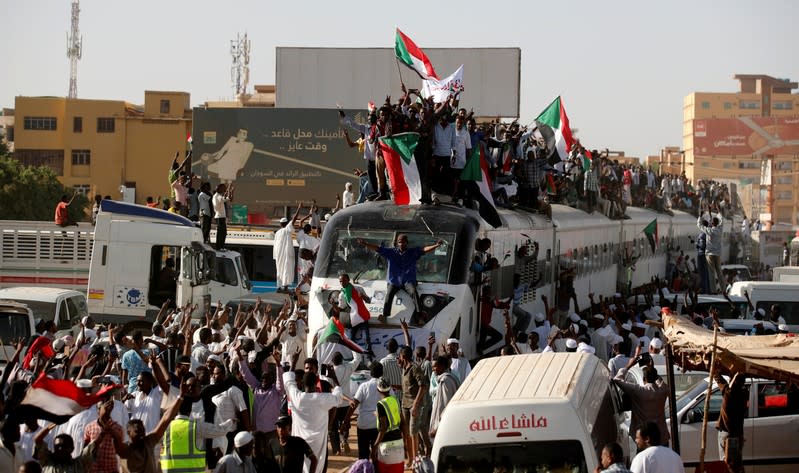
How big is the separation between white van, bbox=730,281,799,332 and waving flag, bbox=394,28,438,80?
7.19m

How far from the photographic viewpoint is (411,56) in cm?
2692

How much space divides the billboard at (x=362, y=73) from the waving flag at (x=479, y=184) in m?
32.9

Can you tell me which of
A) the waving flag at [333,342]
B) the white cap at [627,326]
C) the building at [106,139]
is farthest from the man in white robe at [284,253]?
the building at [106,139]

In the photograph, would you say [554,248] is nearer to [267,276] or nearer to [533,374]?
[267,276]

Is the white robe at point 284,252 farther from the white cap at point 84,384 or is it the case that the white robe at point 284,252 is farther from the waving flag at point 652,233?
the waving flag at point 652,233

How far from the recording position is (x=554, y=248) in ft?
84.1

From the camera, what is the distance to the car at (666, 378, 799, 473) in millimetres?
13250

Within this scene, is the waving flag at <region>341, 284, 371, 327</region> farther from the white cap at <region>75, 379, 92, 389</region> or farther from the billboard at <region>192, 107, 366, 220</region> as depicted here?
the billboard at <region>192, 107, 366, 220</region>

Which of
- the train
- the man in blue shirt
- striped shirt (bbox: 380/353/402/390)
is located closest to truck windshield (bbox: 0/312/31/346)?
the train

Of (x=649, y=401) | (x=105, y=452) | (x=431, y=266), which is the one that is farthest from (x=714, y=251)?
(x=105, y=452)

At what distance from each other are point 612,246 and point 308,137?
14121 millimetres

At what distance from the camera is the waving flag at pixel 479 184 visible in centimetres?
2064

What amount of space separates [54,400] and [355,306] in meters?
7.48

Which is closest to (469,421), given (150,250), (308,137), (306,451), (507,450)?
(507,450)
